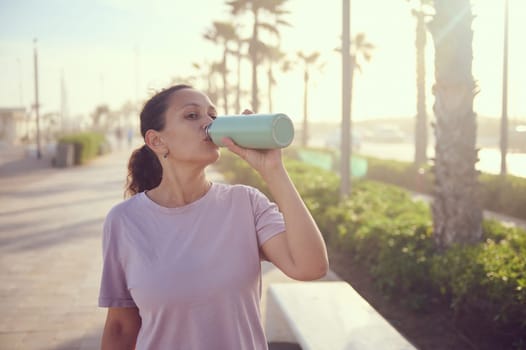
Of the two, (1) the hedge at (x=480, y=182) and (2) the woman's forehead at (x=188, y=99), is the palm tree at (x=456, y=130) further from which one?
(2) the woman's forehead at (x=188, y=99)

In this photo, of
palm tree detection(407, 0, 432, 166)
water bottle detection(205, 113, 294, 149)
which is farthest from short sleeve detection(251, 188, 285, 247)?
palm tree detection(407, 0, 432, 166)

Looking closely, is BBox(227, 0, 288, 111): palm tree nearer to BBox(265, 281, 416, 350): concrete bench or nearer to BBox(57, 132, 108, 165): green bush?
BBox(57, 132, 108, 165): green bush

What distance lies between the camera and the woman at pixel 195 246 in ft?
6.25

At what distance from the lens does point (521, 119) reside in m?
76.4

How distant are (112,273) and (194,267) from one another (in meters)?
0.38

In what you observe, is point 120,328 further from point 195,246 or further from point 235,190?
point 235,190

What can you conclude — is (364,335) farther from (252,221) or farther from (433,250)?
(433,250)

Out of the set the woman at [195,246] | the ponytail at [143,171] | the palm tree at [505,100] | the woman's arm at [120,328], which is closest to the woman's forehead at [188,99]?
the woman at [195,246]

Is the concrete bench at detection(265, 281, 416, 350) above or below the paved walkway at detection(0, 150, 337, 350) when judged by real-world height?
above

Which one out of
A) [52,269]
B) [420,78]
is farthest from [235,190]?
[420,78]

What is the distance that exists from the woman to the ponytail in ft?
1.20

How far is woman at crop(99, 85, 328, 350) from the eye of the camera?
1.90 meters

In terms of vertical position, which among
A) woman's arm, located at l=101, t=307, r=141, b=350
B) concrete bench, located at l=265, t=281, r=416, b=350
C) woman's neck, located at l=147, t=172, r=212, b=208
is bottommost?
concrete bench, located at l=265, t=281, r=416, b=350

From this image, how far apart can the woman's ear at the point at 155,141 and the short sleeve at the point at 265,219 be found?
0.40 m
